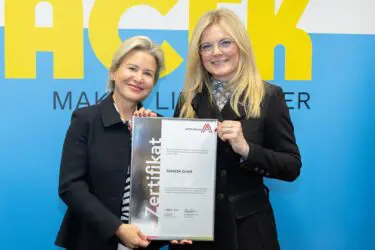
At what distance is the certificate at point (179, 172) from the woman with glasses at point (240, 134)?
0.22 ft

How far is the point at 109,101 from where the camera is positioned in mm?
1559

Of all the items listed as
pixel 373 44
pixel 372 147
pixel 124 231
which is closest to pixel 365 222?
pixel 372 147

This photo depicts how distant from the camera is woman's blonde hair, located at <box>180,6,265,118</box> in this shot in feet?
4.97

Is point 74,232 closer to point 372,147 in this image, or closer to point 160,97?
point 160,97

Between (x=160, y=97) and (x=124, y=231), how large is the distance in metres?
1.01

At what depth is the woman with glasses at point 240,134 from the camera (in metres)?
1.45

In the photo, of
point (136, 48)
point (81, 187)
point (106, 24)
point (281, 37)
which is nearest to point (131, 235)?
point (81, 187)

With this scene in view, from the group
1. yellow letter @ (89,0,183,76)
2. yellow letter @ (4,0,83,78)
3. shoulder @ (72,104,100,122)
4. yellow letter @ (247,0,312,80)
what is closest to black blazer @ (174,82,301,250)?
shoulder @ (72,104,100,122)

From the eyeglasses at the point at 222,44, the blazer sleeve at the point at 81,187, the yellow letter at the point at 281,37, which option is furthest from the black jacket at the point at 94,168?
the yellow letter at the point at 281,37

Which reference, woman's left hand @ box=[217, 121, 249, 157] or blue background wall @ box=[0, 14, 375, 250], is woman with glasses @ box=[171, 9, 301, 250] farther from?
blue background wall @ box=[0, 14, 375, 250]

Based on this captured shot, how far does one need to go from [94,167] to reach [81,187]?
0.09 m

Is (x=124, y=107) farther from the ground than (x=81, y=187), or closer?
farther from the ground

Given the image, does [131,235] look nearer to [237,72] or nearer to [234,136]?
[234,136]

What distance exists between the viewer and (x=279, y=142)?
1.52 metres
